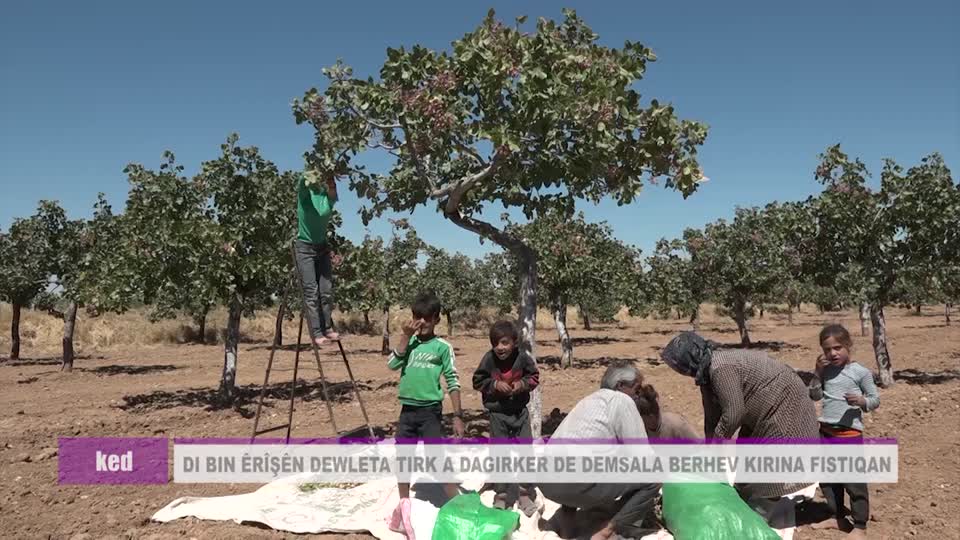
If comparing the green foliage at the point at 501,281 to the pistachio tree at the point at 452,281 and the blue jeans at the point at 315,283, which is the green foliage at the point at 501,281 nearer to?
the pistachio tree at the point at 452,281

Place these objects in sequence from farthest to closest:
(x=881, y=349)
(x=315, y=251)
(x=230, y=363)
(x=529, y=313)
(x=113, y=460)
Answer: (x=881, y=349)
(x=230, y=363)
(x=113, y=460)
(x=529, y=313)
(x=315, y=251)

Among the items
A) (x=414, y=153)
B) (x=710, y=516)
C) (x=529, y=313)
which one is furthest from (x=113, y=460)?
(x=710, y=516)

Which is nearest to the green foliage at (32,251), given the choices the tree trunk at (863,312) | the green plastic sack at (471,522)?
the green plastic sack at (471,522)

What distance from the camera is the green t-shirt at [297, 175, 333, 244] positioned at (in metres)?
6.25

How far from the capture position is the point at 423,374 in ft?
17.8

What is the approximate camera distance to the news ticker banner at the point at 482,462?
4.41 m

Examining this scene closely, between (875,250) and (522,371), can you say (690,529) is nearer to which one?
(522,371)

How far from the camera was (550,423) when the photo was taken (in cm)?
981

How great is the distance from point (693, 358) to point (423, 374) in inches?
94.7

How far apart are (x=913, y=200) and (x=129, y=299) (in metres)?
16.2

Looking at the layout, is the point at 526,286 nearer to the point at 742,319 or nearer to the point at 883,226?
the point at 883,226

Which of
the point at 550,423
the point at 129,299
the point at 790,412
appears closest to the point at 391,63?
the point at 790,412

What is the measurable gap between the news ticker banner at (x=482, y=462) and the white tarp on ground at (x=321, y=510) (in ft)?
1.00

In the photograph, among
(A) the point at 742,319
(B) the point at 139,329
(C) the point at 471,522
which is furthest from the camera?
(B) the point at 139,329
